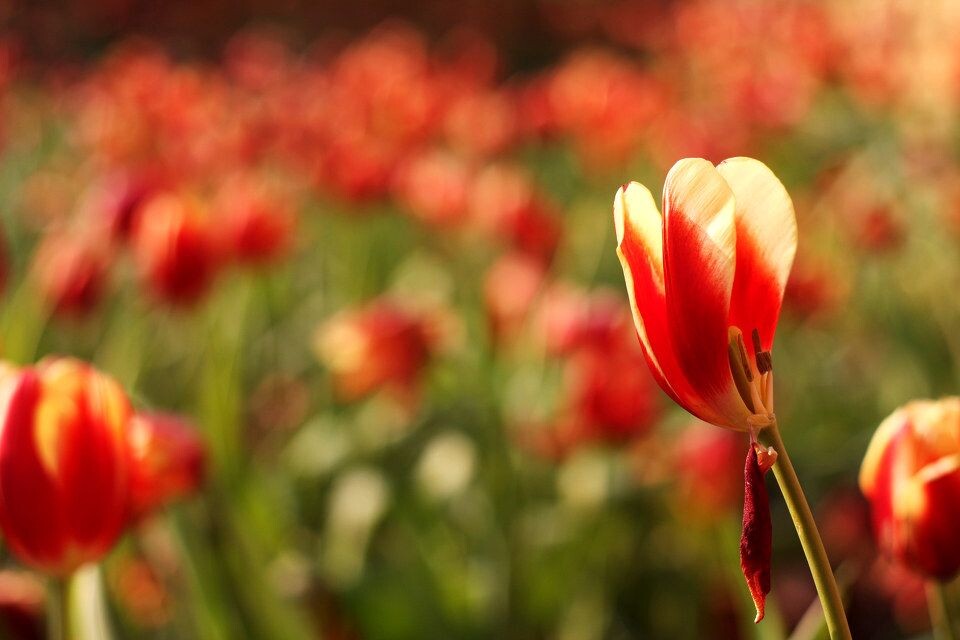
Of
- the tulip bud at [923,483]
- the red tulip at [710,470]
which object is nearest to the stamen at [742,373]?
the tulip bud at [923,483]

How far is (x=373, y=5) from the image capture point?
7.17m

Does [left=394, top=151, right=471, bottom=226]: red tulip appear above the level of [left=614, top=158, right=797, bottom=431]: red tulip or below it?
below

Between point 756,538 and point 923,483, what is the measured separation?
17 cm

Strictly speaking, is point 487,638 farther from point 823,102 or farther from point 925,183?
point 823,102

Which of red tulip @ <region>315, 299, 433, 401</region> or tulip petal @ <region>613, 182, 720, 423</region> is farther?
red tulip @ <region>315, 299, 433, 401</region>

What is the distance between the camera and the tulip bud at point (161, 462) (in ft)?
2.29

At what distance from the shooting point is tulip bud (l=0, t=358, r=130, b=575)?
0.56 m

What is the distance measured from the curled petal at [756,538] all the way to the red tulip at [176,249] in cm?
92

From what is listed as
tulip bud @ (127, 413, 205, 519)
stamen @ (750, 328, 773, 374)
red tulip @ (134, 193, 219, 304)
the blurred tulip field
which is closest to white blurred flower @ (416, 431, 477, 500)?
the blurred tulip field

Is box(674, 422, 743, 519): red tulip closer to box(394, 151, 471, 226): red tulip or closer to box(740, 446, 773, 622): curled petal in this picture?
box(394, 151, 471, 226): red tulip

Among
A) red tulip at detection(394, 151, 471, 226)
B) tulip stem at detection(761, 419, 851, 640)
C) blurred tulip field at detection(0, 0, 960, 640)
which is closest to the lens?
tulip stem at detection(761, 419, 851, 640)

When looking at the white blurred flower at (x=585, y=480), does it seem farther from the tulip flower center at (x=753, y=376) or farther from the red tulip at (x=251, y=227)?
the tulip flower center at (x=753, y=376)

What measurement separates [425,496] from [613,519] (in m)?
0.27

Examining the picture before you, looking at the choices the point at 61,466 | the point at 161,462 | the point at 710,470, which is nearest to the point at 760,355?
the point at 61,466
